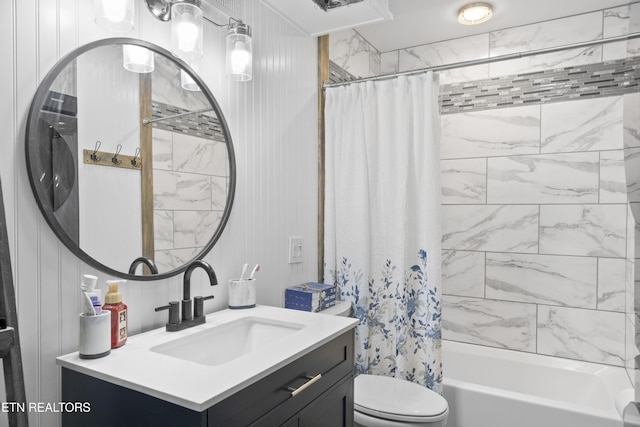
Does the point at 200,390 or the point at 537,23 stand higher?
the point at 537,23

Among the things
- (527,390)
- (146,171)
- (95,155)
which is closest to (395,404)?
(527,390)

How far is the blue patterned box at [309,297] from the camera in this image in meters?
1.93

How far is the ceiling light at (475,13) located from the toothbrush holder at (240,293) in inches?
80.1

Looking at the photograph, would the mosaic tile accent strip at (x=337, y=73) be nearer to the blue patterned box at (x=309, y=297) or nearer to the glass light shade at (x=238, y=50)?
the glass light shade at (x=238, y=50)

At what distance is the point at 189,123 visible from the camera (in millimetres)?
1478

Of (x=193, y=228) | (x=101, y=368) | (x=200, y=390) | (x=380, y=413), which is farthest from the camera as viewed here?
(x=380, y=413)

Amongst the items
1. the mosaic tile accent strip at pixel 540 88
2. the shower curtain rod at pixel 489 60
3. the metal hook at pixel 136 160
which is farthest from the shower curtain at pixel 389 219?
the metal hook at pixel 136 160

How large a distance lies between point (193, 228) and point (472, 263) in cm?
202

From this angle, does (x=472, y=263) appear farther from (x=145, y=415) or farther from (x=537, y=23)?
(x=145, y=415)

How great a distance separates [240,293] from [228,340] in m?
0.22

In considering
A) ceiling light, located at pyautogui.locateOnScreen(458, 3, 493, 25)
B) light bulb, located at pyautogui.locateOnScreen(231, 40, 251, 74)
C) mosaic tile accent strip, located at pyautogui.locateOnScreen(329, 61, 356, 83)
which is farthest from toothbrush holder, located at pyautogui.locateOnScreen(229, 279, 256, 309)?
ceiling light, located at pyautogui.locateOnScreen(458, 3, 493, 25)

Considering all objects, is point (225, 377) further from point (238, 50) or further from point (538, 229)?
point (538, 229)

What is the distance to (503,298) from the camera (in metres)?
2.71

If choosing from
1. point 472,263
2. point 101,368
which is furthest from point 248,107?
point 472,263
